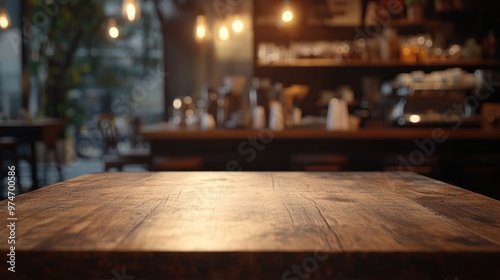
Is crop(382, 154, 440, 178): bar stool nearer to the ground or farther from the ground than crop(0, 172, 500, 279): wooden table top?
nearer to the ground

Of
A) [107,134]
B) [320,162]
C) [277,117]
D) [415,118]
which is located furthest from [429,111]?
[107,134]

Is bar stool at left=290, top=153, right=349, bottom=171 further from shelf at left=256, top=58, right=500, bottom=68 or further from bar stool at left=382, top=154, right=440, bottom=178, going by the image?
shelf at left=256, top=58, right=500, bottom=68

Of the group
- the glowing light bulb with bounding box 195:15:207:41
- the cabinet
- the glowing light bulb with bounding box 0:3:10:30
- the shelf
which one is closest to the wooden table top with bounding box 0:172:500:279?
the glowing light bulb with bounding box 0:3:10:30

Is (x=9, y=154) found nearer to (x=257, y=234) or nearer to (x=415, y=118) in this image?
(x=415, y=118)

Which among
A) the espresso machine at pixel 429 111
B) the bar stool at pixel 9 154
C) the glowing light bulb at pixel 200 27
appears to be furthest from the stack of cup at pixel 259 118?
the bar stool at pixel 9 154

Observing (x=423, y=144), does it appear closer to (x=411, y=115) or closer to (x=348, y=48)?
(x=411, y=115)

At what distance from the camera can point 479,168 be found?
445cm

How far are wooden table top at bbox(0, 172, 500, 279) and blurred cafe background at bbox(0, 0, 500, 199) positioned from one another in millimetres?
2520

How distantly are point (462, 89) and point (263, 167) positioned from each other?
2755 mm

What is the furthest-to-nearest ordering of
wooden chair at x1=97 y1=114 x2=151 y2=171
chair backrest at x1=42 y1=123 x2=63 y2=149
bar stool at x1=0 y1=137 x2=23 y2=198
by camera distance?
chair backrest at x1=42 y1=123 x2=63 y2=149, bar stool at x1=0 y1=137 x2=23 y2=198, wooden chair at x1=97 y1=114 x2=151 y2=171

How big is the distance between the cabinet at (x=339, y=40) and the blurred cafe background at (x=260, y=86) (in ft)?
0.05

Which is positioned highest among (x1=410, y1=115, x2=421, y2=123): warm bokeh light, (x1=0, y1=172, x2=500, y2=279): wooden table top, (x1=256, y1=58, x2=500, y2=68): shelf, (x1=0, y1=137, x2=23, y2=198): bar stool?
(x1=256, y1=58, x2=500, y2=68): shelf

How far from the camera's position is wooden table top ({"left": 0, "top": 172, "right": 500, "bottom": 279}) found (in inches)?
41.4

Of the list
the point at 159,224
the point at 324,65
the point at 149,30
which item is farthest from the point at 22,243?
the point at 149,30
